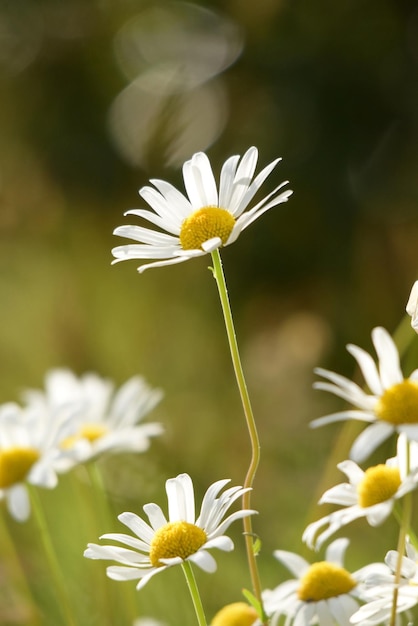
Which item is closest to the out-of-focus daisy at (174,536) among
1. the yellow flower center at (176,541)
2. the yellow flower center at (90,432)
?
the yellow flower center at (176,541)

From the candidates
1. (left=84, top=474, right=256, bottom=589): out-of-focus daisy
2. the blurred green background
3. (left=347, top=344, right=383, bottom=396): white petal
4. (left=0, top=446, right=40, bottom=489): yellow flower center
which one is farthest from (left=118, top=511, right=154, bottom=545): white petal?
the blurred green background

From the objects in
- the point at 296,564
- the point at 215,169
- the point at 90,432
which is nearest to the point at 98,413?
the point at 90,432

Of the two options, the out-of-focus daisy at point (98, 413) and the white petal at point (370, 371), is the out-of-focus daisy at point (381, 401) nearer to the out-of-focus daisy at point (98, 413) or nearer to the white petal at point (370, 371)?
the white petal at point (370, 371)

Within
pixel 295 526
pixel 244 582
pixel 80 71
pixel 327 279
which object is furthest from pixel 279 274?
pixel 244 582

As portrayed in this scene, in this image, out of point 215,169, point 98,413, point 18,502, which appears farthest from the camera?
point 215,169

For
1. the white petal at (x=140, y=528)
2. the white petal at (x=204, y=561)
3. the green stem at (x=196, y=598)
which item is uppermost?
the white petal at (x=140, y=528)

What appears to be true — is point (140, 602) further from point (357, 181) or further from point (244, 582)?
point (357, 181)

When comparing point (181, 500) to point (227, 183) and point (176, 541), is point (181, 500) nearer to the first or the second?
point (176, 541)
